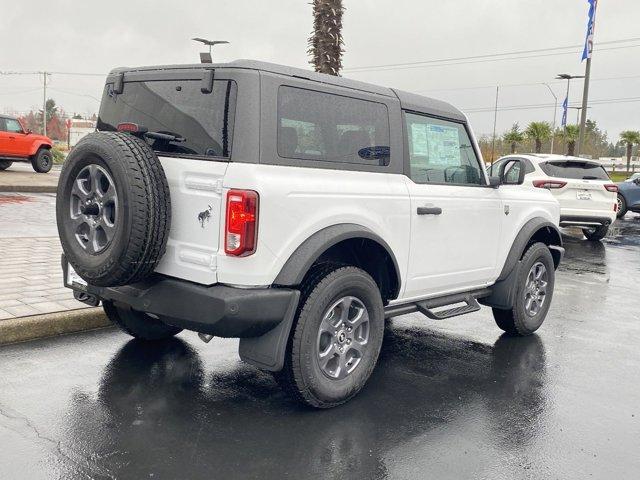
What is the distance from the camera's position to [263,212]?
3.51m

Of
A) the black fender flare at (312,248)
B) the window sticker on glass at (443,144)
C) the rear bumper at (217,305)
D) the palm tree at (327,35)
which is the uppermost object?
the palm tree at (327,35)

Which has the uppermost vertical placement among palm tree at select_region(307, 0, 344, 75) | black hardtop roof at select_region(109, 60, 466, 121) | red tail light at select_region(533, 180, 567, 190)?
palm tree at select_region(307, 0, 344, 75)

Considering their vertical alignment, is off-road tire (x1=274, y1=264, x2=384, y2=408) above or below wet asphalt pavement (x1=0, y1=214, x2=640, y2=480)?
above

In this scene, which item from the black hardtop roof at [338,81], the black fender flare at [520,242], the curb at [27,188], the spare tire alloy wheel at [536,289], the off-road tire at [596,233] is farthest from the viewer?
the curb at [27,188]

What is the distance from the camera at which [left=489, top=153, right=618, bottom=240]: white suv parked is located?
41.7 ft

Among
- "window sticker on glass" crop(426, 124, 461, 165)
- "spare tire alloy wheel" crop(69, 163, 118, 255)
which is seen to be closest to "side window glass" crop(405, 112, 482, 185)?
"window sticker on glass" crop(426, 124, 461, 165)

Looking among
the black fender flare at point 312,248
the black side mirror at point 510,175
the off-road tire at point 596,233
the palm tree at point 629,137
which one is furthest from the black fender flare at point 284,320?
the palm tree at point 629,137

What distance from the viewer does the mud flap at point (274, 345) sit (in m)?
3.67

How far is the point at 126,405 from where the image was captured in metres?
3.90

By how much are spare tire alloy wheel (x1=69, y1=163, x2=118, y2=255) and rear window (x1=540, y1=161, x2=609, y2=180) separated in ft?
34.8

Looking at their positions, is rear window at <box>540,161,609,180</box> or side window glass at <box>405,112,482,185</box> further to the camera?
rear window at <box>540,161,609,180</box>

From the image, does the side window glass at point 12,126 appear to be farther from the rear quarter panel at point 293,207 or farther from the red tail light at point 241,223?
the red tail light at point 241,223

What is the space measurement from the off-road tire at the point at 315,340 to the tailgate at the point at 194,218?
0.59m

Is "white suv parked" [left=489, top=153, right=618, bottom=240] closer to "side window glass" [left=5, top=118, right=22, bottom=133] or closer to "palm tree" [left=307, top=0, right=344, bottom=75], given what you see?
"palm tree" [left=307, top=0, right=344, bottom=75]
